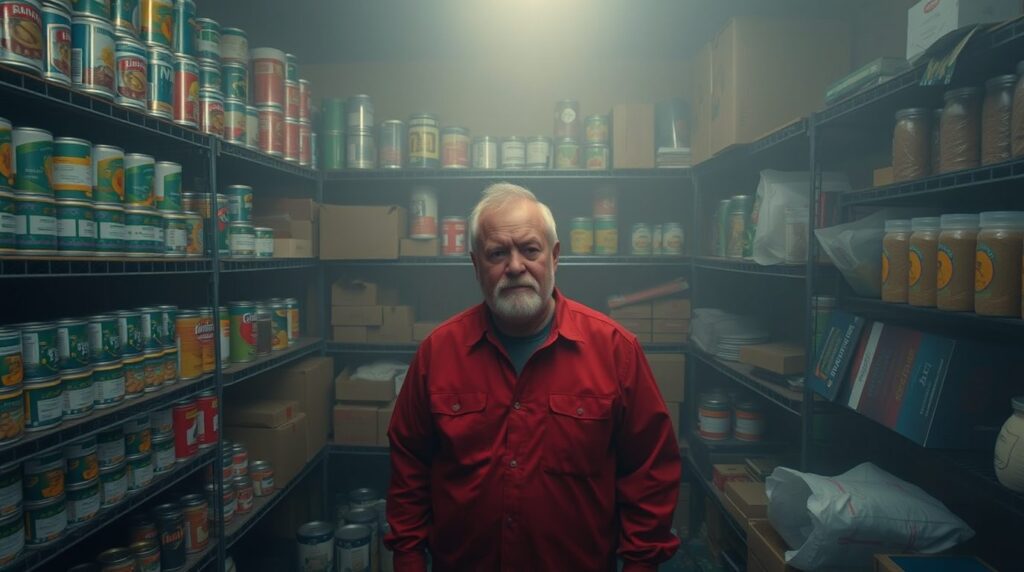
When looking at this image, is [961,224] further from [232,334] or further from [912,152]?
[232,334]

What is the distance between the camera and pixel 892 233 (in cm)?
172

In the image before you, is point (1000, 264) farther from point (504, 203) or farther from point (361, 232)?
point (361, 232)

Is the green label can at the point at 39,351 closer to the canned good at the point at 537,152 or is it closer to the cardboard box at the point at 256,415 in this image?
the cardboard box at the point at 256,415

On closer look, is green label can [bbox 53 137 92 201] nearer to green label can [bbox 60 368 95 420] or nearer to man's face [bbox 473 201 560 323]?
green label can [bbox 60 368 95 420]

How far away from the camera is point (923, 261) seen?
1.57 meters

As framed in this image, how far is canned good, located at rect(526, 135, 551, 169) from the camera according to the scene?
3.37m

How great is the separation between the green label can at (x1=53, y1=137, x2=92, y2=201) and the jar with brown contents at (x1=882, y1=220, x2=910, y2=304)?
93.2 inches

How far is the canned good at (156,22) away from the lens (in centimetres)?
193

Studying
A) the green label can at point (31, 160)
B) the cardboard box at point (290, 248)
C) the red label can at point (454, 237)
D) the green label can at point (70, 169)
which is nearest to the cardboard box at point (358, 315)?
the cardboard box at point (290, 248)

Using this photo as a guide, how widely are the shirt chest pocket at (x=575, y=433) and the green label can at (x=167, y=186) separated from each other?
4.94ft

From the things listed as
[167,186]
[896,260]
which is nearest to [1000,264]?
[896,260]

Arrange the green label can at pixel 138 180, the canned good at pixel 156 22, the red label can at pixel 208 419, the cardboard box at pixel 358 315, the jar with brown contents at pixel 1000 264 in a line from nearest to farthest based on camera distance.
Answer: the jar with brown contents at pixel 1000 264 → the green label can at pixel 138 180 → the canned good at pixel 156 22 → the red label can at pixel 208 419 → the cardboard box at pixel 358 315

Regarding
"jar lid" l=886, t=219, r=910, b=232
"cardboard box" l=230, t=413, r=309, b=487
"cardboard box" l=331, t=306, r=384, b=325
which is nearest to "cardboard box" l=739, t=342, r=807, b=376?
"jar lid" l=886, t=219, r=910, b=232

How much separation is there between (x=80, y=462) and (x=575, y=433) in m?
1.43
